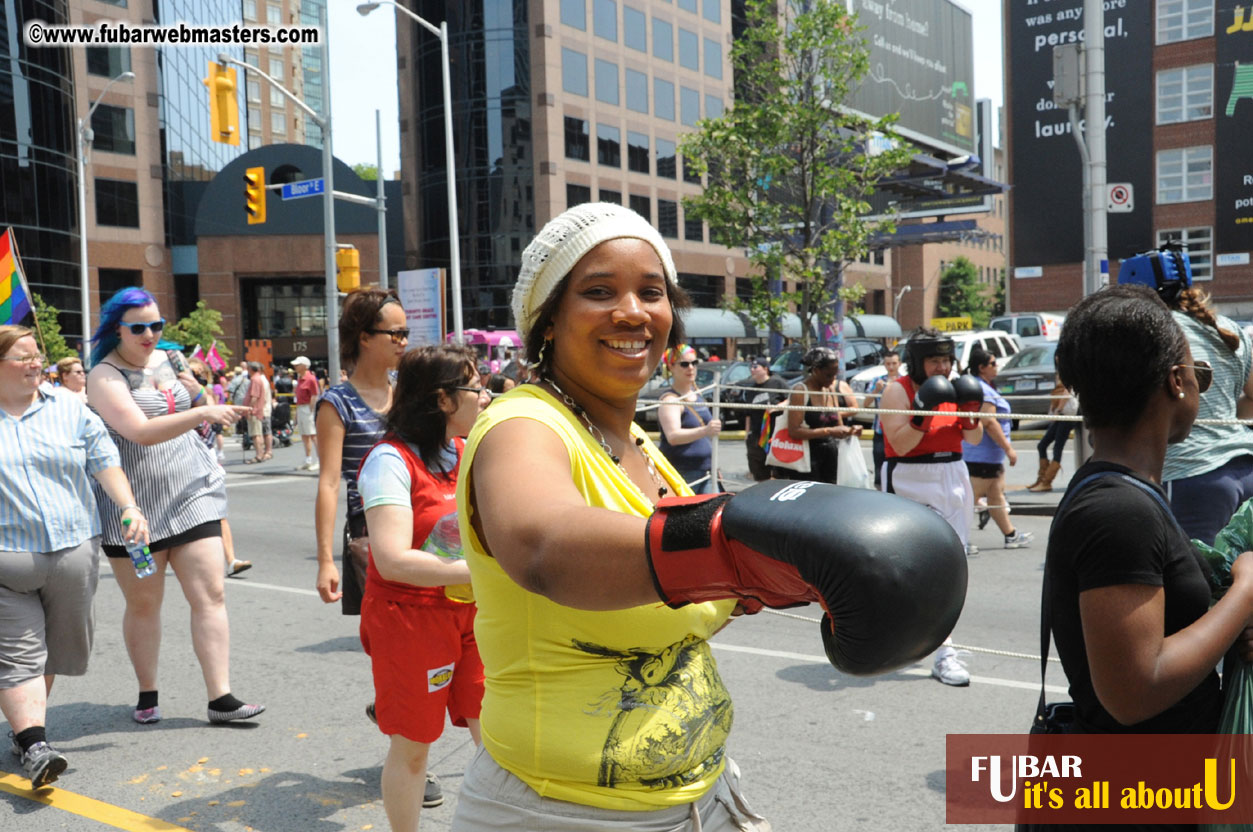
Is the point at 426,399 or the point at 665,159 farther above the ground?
the point at 665,159

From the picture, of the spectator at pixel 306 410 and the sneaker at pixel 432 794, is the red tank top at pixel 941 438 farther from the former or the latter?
the spectator at pixel 306 410

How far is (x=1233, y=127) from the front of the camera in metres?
39.7

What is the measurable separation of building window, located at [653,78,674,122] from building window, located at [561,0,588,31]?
5.30m

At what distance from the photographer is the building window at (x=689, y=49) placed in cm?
5300

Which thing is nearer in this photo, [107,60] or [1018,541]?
[1018,541]

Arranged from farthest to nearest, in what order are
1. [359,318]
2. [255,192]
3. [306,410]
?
[255,192] < [306,410] < [359,318]

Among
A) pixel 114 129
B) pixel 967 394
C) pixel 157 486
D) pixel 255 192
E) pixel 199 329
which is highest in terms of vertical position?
pixel 114 129

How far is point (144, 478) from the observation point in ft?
16.5

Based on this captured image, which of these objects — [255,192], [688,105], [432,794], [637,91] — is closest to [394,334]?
[432,794]

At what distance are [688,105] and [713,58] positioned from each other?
324 cm

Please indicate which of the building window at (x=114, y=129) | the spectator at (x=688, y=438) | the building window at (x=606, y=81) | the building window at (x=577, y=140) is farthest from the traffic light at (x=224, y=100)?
the building window at (x=114, y=129)

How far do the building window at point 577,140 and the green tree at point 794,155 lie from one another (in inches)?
1048

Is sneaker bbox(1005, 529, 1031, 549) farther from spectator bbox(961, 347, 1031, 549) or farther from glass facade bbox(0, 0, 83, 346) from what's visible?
glass facade bbox(0, 0, 83, 346)

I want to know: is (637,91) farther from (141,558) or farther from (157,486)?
(141,558)
